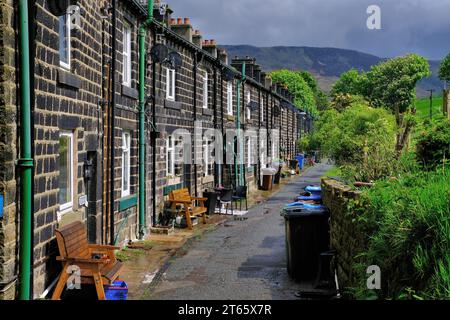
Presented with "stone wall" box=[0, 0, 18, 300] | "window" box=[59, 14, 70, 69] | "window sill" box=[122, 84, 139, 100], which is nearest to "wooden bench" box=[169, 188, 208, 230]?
"window sill" box=[122, 84, 139, 100]

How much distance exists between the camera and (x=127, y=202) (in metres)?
13.2

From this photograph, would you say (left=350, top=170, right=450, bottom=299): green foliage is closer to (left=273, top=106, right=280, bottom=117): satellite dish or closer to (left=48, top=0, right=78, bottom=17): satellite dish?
(left=48, top=0, right=78, bottom=17): satellite dish

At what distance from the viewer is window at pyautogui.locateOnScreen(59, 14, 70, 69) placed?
369 inches

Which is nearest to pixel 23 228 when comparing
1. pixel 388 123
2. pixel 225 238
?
pixel 225 238

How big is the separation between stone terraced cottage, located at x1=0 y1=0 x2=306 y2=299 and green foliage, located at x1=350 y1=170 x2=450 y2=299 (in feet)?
13.7

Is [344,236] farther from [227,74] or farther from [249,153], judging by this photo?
[249,153]

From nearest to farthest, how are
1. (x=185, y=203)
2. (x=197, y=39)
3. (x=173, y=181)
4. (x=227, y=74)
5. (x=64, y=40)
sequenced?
(x=64, y=40)
(x=185, y=203)
(x=173, y=181)
(x=197, y=39)
(x=227, y=74)

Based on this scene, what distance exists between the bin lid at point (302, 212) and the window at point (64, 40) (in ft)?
14.3

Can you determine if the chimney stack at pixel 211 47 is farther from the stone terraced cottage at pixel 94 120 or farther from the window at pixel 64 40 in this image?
the window at pixel 64 40

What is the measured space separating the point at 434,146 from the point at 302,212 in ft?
7.51

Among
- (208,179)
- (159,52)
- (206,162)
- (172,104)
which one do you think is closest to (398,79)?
(206,162)

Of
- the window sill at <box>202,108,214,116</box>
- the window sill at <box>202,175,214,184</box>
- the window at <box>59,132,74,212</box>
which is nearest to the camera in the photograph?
the window at <box>59,132,74,212</box>
